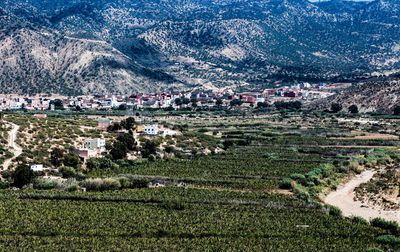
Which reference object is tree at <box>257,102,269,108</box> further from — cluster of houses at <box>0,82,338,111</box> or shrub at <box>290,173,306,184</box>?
shrub at <box>290,173,306,184</box>

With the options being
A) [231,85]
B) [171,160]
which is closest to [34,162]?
[171,160]

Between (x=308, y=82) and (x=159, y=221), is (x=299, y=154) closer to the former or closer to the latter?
(x=159, y=221)

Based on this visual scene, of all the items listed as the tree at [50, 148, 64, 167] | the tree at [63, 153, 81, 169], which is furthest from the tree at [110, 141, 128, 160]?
the tree at [50, 148, 64, 167]

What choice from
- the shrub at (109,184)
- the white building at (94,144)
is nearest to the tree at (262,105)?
the white building at (94,144)

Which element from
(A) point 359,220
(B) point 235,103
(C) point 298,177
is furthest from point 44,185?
(B) point 235,103

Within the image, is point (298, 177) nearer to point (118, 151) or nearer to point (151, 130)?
point (118, 151)

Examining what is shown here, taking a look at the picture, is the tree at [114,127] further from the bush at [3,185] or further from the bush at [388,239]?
the bush at [388,239]
